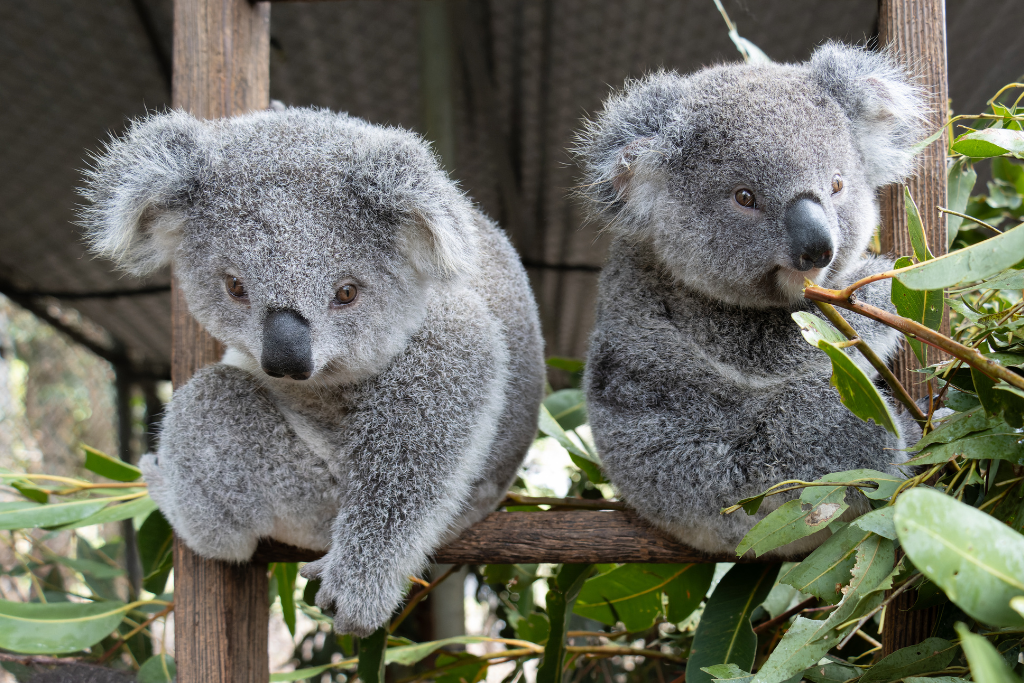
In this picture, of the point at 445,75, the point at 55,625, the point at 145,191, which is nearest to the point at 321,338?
the point at 145,191

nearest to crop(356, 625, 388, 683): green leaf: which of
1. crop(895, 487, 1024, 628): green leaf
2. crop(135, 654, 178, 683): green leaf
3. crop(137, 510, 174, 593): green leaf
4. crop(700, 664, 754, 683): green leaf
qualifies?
crop(137, 510, 174, 593): green leaf

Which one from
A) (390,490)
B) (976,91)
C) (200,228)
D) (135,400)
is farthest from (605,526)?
(135,400)

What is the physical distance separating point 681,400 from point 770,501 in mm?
274

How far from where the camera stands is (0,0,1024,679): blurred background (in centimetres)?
255

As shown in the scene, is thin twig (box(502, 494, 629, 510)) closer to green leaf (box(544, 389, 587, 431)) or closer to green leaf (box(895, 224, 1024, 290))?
green leaf (box(544, 389, 587, 431))

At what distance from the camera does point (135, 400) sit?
4.57 metres

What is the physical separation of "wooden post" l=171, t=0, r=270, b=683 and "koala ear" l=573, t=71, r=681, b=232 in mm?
973

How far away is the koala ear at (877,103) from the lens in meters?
1.56

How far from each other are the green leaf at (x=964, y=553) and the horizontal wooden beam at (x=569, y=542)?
951 mm

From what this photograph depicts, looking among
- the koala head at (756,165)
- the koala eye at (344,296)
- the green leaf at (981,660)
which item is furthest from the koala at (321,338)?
the green leaf at (981,660)

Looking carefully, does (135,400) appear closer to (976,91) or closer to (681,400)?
(681,400)

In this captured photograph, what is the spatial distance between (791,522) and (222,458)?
111 centimetres

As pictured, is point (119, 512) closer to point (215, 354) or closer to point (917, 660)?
point (215, 354)

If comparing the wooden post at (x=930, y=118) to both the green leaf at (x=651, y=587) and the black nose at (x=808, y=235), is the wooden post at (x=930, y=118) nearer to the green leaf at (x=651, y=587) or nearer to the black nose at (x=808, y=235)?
the black nose at (x=808, y=235)
